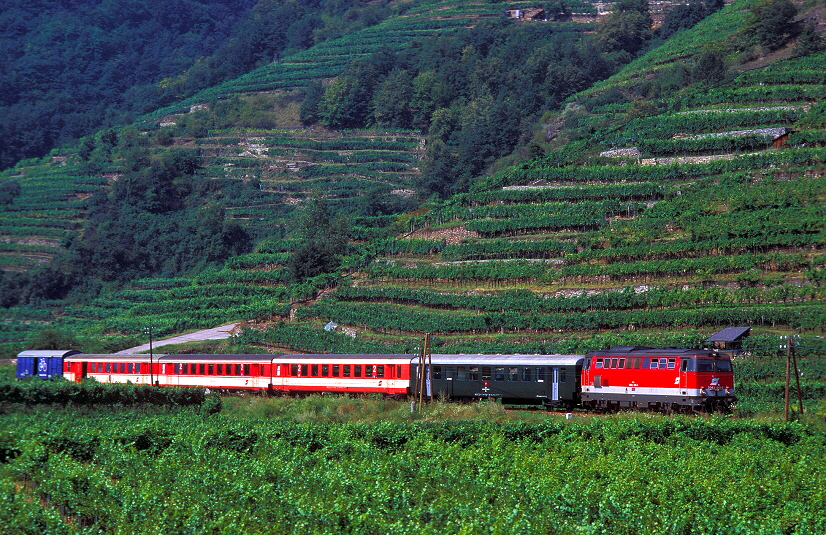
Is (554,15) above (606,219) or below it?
above

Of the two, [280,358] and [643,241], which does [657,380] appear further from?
[643,241]

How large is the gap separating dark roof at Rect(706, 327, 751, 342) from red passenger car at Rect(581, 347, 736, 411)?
203 inches

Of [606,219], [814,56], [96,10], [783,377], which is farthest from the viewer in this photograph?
[96,10]

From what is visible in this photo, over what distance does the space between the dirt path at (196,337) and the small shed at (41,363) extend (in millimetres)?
7481

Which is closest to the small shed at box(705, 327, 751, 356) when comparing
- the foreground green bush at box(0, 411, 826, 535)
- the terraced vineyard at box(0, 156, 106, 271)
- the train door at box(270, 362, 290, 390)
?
the foreground green bush at box(0, 411, 826, 535)

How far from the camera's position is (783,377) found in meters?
36.4

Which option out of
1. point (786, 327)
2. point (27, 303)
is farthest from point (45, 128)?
point (786, 327)

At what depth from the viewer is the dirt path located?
55062 millimetres

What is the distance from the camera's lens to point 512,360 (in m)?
34.6

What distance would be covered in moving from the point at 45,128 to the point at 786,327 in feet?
360

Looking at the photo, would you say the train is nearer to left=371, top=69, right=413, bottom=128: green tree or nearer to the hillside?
the hillside

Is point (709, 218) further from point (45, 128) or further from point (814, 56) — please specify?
point (45, 128)

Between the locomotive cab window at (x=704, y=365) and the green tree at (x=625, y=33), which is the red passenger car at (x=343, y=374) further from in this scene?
the green tree at (x=625, y=33)

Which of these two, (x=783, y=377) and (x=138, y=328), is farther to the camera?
(x=138, y=328)
